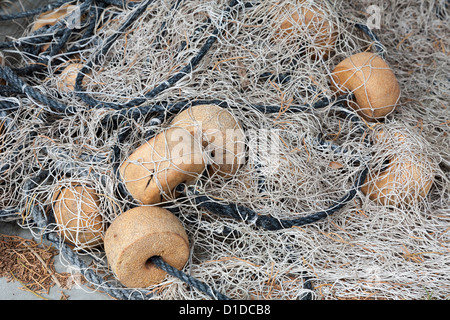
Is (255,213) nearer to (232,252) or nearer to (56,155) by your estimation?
(232,252)

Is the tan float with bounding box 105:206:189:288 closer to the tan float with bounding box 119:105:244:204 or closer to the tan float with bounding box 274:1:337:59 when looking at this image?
the tan float with bounding box 119:105:244:204

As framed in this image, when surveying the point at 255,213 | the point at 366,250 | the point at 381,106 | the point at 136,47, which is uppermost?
the point at 136,47

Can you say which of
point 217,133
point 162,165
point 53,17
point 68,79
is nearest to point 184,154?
point 162,165

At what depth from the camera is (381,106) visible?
7.28ft

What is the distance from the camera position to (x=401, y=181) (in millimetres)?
2049

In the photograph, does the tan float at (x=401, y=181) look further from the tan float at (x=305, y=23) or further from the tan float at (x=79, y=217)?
the tan float at (x=79, y=217)

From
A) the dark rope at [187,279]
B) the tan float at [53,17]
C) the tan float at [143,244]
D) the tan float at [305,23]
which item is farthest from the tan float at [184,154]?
the tan float at [53,17]

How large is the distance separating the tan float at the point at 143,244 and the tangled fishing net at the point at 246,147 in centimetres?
7

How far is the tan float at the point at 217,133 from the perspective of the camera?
1.93 metres

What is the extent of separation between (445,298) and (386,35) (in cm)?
172

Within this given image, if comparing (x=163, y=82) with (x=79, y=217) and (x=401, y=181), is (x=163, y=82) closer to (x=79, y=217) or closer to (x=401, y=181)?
(x=79, y=217)

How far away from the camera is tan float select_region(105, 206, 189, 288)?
5.58ft

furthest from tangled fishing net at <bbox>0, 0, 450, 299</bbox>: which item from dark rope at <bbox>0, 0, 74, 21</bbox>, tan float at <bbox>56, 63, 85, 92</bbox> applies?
dark rope at <bbox>0, 0, 74, 21</bbox>

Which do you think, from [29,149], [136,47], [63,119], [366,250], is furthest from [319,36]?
[29,149]
